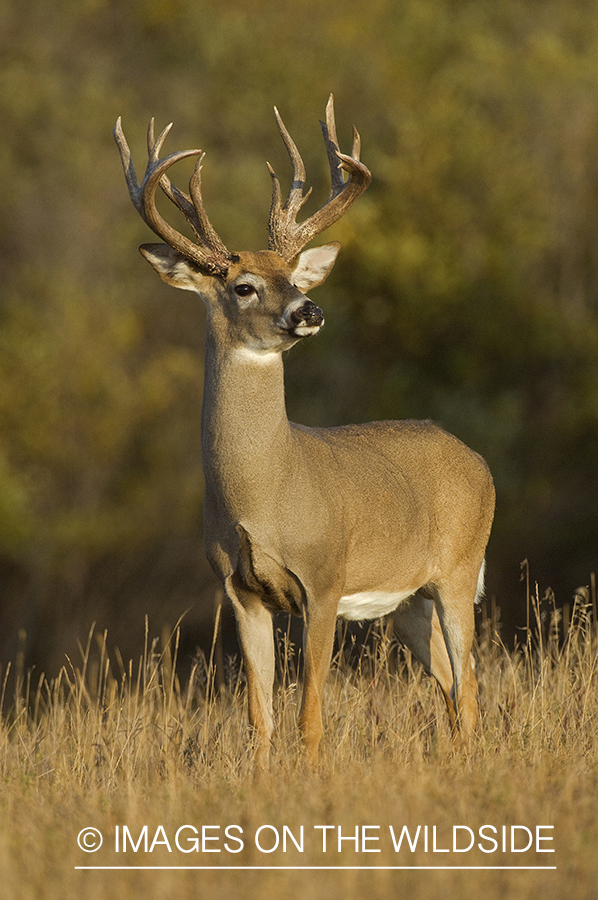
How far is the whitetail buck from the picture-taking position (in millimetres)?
5727

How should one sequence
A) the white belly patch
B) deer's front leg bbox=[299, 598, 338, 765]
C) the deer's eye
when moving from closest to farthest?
deer's front leg bbox=[299, 598, 338, 765] → the deer's eye → the white belly patch

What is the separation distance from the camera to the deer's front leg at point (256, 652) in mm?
5852

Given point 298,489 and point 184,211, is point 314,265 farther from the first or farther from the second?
point 298,489

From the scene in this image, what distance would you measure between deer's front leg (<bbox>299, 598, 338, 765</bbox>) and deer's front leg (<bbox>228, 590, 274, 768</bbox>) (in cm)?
24

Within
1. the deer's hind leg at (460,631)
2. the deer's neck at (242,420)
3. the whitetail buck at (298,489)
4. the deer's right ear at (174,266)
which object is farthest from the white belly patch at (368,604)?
the deer's right ear at (174,266)

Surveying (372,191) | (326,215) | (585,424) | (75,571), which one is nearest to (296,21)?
(372,191)

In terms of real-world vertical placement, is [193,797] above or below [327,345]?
below

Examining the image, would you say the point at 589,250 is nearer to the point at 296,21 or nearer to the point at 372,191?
the point at 372,191

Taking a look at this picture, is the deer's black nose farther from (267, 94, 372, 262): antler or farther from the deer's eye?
(267, 94, 372, 262): antler

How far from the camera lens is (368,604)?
641cm


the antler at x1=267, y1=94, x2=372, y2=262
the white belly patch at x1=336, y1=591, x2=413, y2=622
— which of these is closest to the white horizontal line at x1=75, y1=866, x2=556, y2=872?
the white belly patch at x1=336, y1=591, x2=413, y2=622

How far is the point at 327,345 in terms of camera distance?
21016 mm

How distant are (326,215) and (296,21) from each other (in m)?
23.9

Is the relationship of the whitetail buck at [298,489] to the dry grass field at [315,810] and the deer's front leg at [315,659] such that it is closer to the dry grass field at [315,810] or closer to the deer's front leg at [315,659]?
the deer's front leg at [315,659]
